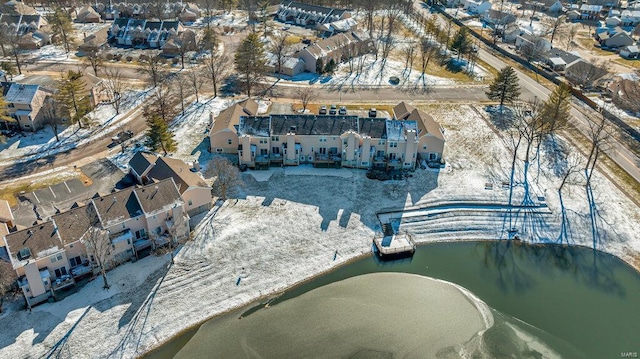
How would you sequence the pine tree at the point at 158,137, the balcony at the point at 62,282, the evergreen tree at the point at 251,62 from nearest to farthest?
the balcony at the point at 62,282 < the pine tree at the point at 158,137 < the evergreen tree at the point at 251,62

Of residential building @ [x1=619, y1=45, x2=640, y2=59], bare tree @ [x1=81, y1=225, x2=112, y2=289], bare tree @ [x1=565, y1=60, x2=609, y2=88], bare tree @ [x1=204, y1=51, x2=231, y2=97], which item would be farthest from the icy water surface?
residential building @ [x1=619, y1=45, x2=640, y2=59]

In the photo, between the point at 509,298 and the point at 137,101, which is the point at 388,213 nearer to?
the point at 509,298

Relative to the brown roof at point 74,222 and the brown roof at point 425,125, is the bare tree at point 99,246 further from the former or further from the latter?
the brown roof at point 425,125

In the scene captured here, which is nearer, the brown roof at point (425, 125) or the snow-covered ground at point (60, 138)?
the brown roof at point (425, 125)

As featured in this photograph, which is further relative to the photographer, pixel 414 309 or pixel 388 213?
pixel 388 213

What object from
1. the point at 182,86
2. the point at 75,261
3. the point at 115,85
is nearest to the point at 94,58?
the point at 115,85

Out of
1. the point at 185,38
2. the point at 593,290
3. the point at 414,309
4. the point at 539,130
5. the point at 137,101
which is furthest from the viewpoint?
the point at 185,38

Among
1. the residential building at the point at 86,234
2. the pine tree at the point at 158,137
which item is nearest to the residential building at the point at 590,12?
the pine tree at the point at 158,137

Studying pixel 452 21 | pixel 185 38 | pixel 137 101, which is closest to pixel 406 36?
pixel 452 21
